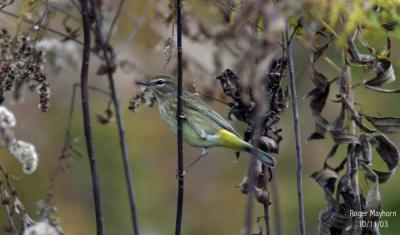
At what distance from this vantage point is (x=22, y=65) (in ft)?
10.9

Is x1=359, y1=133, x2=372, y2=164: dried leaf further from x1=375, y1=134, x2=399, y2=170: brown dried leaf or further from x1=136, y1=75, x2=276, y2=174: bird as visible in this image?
x1=136, y1=75, x2=276, y2=174: bird

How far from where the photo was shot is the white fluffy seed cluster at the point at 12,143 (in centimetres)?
267

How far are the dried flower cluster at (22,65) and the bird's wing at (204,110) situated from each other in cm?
111

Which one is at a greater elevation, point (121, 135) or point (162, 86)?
point (162, 86)

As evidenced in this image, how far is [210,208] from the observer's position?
25.7ft

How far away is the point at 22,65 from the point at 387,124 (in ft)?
5.44

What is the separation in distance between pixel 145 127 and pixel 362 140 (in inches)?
174

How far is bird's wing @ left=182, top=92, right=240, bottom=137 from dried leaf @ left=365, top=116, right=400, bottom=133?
938 mm

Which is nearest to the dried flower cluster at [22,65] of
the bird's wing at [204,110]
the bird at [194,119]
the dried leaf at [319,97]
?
the bird at [194,119]

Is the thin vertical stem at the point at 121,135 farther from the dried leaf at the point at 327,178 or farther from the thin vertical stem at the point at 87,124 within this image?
the dried leaf at the point at 327,178

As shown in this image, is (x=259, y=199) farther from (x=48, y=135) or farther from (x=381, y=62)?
(x=48, y=135)

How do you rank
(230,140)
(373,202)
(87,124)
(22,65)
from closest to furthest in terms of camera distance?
1. (87,124)
2. (22,65)
3. (373,202)
4. (230,140)

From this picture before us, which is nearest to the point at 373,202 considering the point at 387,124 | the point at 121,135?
the point at 387,124

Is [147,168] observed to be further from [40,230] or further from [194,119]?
[40,230]
